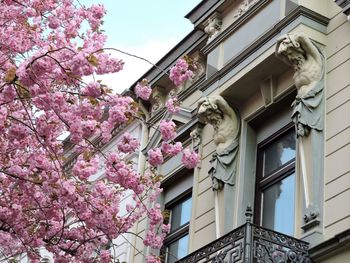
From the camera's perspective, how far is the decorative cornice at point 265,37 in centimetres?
1182

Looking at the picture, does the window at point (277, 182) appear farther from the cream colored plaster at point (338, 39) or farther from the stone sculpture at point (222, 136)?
the cream colored plaster at point (338, 39)

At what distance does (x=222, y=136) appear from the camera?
1314cm

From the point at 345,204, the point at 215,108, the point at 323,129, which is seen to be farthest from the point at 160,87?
the point at 345,204

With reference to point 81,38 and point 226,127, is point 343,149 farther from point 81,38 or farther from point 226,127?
point 81,38

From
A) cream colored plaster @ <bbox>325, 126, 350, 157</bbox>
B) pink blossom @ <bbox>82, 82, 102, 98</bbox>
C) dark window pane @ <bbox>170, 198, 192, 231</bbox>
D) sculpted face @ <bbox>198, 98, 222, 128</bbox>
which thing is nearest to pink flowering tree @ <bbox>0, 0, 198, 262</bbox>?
pink blossom @ <bbox>82, 82, 102, 98</bbox>

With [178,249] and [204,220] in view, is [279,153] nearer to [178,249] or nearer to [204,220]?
[204,220]

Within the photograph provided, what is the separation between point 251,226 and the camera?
32.3 feet

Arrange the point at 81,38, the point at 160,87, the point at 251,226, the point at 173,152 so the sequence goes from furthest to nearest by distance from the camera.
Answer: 1. the point at 160,87
2. the point at 173,152
3. the point at 81,38
4. the point at 251,226

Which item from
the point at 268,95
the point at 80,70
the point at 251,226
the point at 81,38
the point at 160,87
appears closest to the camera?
the point at 80,70

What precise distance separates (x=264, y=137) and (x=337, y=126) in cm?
221

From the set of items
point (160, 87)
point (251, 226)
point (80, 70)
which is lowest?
point (251, 226)

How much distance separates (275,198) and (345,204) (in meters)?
2.12

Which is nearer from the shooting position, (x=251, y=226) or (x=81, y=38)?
(x=251, y=226)

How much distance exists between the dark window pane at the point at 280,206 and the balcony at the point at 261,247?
3.75 ft
